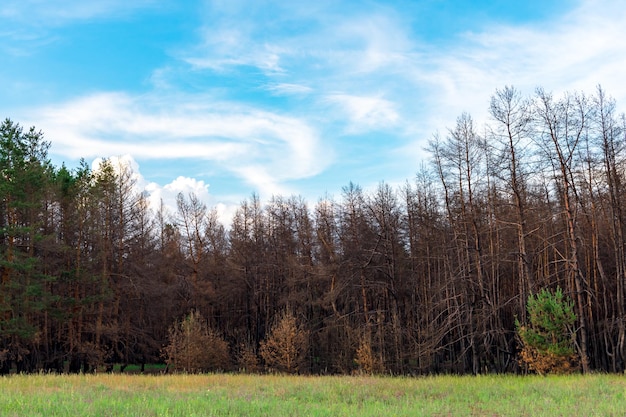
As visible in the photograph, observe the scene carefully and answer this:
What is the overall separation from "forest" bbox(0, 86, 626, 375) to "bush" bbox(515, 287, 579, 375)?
0.96 metres

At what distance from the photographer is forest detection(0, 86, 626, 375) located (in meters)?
28.1

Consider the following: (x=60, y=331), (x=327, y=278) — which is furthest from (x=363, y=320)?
(x=60, y=331)

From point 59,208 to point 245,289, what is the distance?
54.4ft

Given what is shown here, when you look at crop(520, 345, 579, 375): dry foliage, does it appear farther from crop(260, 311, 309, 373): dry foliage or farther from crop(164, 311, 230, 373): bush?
crop(164, 311, 230, 373): bush

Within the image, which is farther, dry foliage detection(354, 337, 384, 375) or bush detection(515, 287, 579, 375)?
dry foliage detection(354, 337, 384, 375)

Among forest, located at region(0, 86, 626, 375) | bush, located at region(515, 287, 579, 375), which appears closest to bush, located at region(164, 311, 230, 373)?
forest, located at region(0, 86, 626, 375)

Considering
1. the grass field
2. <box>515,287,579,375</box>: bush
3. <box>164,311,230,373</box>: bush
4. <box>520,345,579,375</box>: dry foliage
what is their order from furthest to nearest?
<box>164,311,230,373</box>: bush → <box>520,345,579,375</box>: dry foliage → <box>515,287,579,375</box>: bush → the grass field

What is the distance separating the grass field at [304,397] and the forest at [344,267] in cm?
962

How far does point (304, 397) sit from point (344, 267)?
22.3 metres

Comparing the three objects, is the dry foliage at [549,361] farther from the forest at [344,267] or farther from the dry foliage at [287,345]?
the dry foliage at [287,345]

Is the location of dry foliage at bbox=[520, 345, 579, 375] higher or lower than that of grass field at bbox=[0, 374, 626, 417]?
lower

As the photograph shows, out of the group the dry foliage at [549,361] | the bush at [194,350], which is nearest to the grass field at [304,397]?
the dry foliage at [549,361]

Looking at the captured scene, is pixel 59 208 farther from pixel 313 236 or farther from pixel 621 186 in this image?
pixel 621 186

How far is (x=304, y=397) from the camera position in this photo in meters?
15.4
